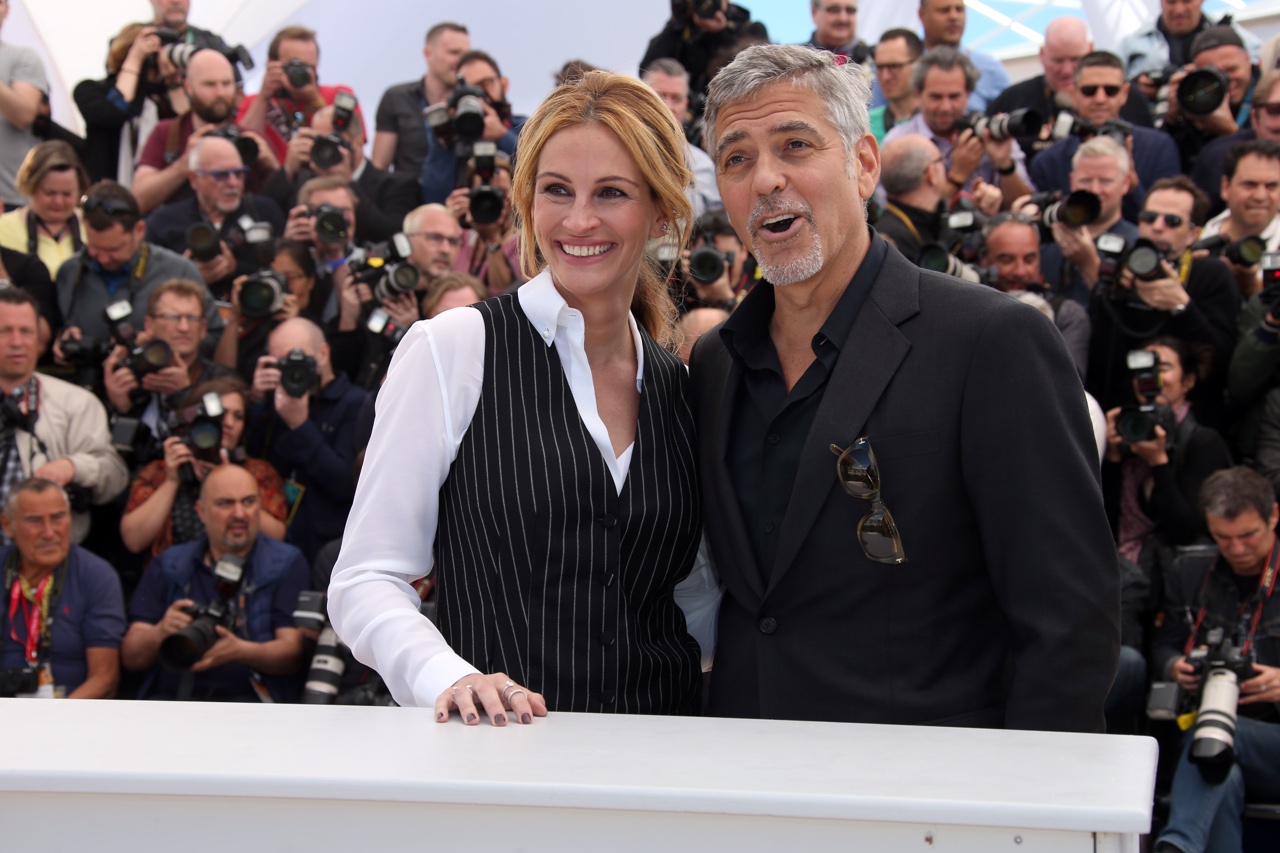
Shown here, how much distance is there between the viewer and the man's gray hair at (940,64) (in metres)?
5.75

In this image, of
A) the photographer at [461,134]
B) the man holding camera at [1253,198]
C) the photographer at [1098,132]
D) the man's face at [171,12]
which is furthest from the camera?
the man's face at [171,12]

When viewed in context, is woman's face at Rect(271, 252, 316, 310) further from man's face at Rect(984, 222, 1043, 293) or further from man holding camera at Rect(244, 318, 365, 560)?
man's face at Rect(984, 222, 1043, 293)

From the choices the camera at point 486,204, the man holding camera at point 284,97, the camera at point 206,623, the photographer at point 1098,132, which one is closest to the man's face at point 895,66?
the photographer at point 1098,132

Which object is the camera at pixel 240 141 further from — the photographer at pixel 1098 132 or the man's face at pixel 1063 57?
the man's face at pixel 1063 57

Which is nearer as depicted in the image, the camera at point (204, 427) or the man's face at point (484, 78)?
the camera at point (204, 427)

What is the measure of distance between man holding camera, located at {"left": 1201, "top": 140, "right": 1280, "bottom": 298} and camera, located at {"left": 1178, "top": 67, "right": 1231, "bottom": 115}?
828 mm

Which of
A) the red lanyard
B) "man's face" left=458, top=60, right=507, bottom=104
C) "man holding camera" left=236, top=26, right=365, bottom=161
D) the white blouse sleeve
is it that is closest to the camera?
the white blouse sleeve

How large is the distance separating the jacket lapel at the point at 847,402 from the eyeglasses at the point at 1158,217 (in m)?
3.27

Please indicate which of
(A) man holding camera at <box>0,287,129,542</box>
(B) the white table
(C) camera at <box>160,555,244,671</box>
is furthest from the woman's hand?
(A) man holding camera at <box>0,287,129,542</box>

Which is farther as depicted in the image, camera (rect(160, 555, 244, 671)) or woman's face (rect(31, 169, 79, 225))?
woman's face (rect(31, 169, 79, 225))

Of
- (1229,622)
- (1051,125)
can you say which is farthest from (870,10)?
(1229,622)

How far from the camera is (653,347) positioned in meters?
2.24

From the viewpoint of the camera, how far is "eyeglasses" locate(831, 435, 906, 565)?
1887 mm

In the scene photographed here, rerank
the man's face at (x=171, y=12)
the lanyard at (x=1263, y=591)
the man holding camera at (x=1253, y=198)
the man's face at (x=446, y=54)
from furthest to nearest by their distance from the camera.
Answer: the man's face at (x=171, y=12), the man's face at (x=446, y=54), the man holding camera at (x=1253, y=198), the lanyard at (x=1263, y=591)
